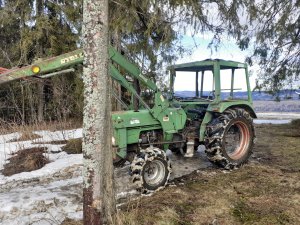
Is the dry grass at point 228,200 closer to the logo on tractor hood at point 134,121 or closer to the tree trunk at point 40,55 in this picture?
the logo on tractor hood at point 134,121

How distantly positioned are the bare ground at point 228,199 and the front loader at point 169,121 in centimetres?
38

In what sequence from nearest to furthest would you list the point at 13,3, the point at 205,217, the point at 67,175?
the point at 205,217 < the point at 67,175 < the point at 13,3

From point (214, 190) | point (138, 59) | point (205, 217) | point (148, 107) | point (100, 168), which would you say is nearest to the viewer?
point (100, 168)

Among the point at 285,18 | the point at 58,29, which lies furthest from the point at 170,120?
the point at 58,29

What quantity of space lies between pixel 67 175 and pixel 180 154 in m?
2.53

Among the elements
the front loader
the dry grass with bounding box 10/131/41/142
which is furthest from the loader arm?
the dry grass with bounding box 10/131/41/142

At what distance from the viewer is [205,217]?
457 centimetres

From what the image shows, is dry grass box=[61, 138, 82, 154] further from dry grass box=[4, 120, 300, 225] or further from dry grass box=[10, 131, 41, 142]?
dry grass box=[4, 120, 300, 225]

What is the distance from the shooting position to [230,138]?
291 inches

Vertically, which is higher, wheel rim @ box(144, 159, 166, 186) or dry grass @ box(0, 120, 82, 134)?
dry grass @ box(0, 120, 82, 134)

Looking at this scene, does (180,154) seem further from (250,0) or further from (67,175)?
(250,0)

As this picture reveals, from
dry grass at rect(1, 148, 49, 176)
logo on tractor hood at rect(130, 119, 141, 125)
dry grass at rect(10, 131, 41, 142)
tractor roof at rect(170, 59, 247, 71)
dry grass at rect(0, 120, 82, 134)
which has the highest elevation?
tractor roof at rect(170, 59, 247, 71)

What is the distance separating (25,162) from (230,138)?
14.3 ft

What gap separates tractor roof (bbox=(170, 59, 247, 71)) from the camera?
685 cm
